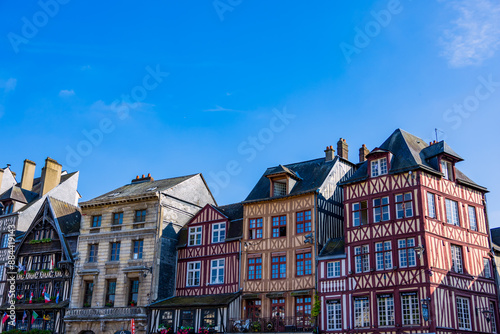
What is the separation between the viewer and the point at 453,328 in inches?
898

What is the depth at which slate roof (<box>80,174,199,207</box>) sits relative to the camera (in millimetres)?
33656

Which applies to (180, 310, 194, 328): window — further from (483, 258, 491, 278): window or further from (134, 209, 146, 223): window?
(483, 258, 491, 278): window

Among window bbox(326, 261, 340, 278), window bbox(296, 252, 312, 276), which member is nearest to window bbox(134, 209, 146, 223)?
window bbox(296, 252, 312, 276)

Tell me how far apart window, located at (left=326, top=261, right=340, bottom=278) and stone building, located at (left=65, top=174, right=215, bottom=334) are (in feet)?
31.4

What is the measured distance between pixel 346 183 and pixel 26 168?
25638 mm

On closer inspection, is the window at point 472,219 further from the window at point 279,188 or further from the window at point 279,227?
the window at point 279,188

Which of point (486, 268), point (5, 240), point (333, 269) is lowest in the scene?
point (333, 269)

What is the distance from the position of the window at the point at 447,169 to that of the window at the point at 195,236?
1322cm

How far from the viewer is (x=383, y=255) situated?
80.0 ft

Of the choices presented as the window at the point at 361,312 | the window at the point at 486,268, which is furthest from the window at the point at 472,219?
the window at the point at 361,312

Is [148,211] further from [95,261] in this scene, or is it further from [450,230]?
[450,230]

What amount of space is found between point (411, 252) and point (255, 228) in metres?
8.49

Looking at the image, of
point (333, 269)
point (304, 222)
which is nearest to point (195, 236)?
point (304, 222)

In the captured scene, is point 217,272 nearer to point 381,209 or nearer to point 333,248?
point 333,248
